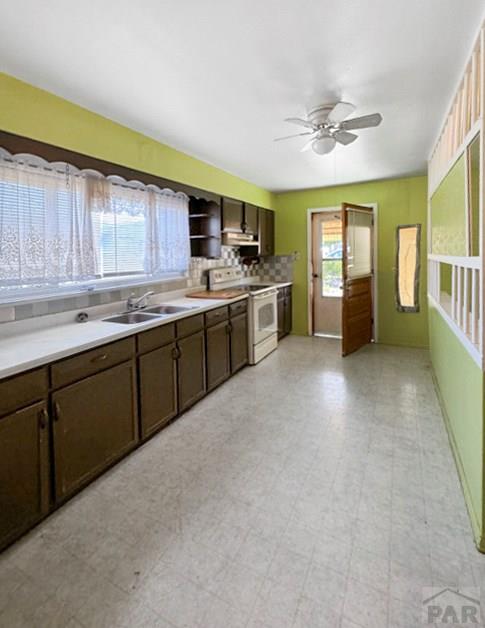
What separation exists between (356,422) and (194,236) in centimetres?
262

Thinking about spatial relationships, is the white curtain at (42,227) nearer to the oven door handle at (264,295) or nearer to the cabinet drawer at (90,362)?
the cabinet drawer at (90,362)

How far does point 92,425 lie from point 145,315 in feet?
3.75

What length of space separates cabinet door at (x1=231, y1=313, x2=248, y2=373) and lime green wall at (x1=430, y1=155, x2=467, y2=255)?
210 cm

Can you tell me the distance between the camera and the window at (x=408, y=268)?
16.5 ft

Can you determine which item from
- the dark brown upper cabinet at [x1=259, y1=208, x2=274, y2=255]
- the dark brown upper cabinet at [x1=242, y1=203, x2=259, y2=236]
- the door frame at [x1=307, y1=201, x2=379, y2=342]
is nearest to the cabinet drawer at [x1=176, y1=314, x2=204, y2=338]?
the dark brown upper cabinet at [x1=242, y1=203, x2=259, y2=236]

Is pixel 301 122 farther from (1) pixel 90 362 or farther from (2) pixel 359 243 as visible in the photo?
(2) pixel 359 243

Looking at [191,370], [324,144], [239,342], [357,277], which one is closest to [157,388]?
[191,370]

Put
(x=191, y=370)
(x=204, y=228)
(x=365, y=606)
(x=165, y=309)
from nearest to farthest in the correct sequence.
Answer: (x=365, y=606) < (x=191, y=370) < (x=165, y=309) < (x=204, y=228)

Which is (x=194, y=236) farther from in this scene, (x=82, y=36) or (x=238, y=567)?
(x=238, y=567)

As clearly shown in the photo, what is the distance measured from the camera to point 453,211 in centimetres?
243

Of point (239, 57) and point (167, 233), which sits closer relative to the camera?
point (239, 57)

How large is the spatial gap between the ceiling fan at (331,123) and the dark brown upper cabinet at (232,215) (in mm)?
1443

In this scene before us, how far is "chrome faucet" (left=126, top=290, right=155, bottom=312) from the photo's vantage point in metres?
3.13

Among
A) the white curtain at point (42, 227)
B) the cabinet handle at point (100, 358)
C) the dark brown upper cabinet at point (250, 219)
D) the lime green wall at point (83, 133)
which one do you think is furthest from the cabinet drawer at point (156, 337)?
the dark brown upper cabinet at point (250, 219)
